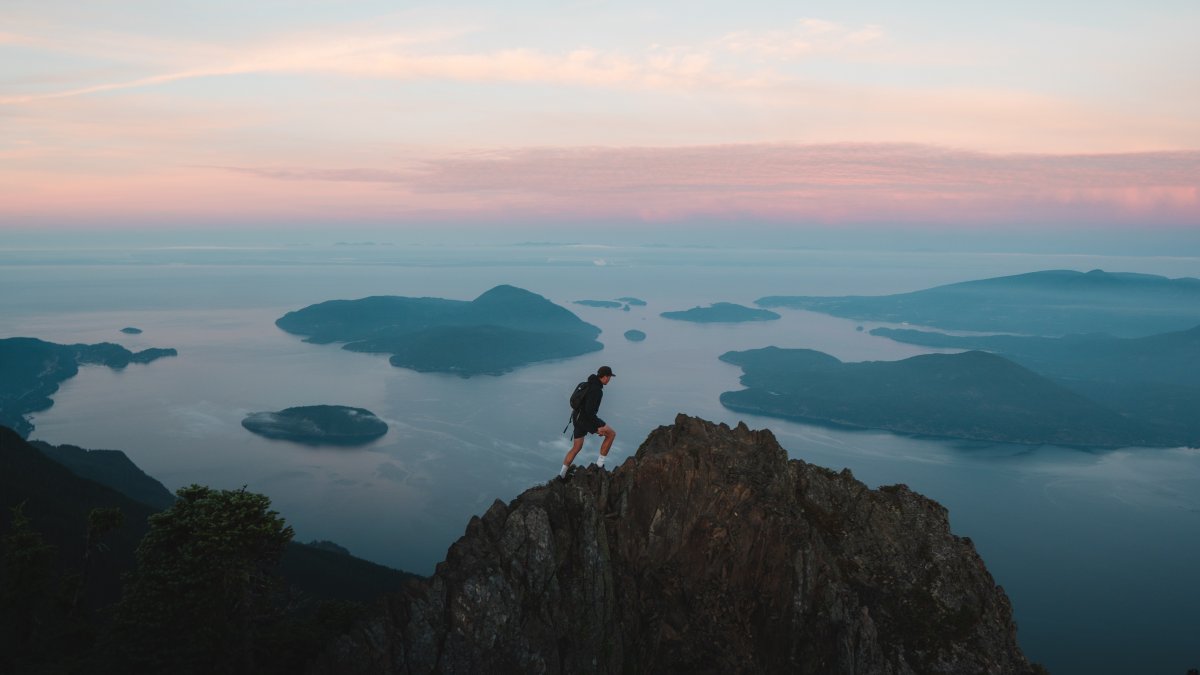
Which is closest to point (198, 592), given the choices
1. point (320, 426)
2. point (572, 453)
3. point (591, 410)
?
point (572, 453)

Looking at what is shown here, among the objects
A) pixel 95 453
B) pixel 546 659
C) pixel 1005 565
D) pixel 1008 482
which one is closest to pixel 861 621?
pixel 546 659

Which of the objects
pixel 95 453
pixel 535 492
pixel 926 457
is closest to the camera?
pixel 535 492

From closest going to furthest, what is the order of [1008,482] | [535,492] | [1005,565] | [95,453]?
1. [535,492]
2. [1005,565]
3. [95,453]
4. [1008,482]

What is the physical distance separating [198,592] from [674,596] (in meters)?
15.1

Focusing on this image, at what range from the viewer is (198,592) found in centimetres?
2278

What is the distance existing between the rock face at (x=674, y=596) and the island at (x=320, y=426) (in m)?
160

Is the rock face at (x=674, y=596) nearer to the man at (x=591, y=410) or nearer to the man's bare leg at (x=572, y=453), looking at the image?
the man's bare leg at (x=572, y=453)

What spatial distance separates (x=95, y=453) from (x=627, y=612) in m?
148

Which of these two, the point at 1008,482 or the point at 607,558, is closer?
the point at 607,558

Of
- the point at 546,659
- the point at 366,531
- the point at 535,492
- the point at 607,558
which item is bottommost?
the point at 366,531

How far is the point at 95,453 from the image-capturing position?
134250 millimetres

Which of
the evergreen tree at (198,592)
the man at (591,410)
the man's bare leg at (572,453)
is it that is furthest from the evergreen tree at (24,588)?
the man at (591,410)

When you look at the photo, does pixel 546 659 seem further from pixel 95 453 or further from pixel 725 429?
pixel 95 453

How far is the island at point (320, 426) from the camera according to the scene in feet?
572
